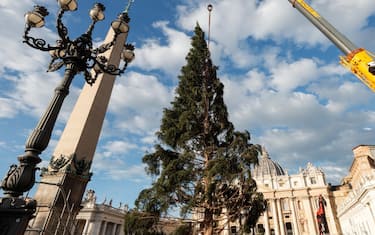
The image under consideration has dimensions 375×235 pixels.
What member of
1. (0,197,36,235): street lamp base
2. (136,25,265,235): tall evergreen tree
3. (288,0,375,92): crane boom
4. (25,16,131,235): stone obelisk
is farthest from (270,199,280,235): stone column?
(0,197,36,235): street lamp base

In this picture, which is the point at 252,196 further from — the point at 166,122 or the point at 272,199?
the point at 272,199

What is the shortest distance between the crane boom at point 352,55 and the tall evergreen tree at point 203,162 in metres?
5.02

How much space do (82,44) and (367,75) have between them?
33.2ft

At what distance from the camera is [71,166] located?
7.49 m

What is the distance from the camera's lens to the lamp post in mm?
3404

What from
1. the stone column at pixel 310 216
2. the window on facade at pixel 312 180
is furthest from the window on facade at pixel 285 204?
the window on facade at pixel 312 180

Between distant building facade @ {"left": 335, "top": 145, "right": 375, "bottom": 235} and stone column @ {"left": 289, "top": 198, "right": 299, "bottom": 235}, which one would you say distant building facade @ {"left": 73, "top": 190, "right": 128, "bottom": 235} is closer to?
distant building facade @ {"left": 335, "top": 145, "right": 375, "bottom": 235}

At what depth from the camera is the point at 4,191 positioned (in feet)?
11.7

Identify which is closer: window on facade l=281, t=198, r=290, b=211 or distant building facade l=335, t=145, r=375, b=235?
distant building facade l=335, t=145, r=375, b=235

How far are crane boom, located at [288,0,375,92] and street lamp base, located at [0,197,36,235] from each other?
10.3 metres

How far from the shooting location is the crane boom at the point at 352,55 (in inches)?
349

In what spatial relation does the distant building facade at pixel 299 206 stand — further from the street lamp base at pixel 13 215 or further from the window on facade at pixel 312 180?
the street lamp base at pixel 13 215

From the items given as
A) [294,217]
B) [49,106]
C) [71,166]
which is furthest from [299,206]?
[49,106]

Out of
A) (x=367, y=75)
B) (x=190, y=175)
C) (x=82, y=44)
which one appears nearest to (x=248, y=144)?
(x=190, y=175)
